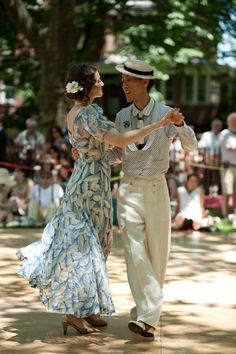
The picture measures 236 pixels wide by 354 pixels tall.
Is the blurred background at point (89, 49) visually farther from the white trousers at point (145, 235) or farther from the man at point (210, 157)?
the white trousers at point (145, 235)

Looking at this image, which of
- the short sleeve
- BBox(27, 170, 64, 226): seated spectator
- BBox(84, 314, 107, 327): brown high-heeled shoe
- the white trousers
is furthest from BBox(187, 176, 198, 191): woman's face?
the short sleeve

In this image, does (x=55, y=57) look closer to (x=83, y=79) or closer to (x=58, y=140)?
(x=58, y=140)

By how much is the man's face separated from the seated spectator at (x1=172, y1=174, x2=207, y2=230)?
7561 mm

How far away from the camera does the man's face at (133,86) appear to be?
7648mm

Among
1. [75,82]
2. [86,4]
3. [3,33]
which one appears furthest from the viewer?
[3,33]

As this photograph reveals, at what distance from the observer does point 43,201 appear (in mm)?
15852

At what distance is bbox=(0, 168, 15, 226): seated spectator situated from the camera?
52.3ft

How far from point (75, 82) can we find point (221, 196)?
9.58 m

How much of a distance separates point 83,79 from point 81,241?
3.91ft

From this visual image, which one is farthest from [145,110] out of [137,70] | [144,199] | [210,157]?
[210,157]

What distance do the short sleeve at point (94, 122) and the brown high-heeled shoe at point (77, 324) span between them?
4.40ft

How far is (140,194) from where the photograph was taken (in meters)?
7.66

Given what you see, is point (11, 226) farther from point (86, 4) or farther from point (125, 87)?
point (86, 4)

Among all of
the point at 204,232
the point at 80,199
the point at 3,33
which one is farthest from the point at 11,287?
the point at 3,33
